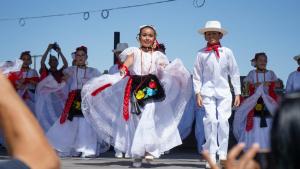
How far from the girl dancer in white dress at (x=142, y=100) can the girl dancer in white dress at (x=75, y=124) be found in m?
0.93

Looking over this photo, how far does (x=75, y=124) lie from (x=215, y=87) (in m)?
3.02

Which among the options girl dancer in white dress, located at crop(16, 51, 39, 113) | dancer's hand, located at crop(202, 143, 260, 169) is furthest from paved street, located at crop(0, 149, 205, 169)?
dancer's hand, located at crop(202, 143, 260, 169)

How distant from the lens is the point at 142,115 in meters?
6.48

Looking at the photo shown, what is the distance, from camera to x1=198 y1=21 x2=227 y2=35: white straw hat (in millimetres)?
6434

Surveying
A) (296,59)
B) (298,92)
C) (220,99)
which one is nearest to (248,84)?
(296,59)

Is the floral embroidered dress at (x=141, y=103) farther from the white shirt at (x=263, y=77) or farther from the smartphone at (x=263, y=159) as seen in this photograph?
the smartphone at (x=263, y=159)

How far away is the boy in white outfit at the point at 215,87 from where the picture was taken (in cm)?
610

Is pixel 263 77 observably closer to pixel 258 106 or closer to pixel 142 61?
pixel 258 106

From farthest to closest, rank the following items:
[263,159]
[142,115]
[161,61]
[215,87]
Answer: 1. [161,61]
2. [142,115]
3. [215,87]
4. [263,159]

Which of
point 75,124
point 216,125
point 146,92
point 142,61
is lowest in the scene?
point 75,124

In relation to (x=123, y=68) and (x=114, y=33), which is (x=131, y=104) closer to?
(x=123, y=68)

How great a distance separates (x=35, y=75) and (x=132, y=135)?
3409 millimetres

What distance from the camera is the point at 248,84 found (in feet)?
27.0

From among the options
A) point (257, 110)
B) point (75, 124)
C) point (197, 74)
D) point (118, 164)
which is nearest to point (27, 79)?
point (75, 124)
